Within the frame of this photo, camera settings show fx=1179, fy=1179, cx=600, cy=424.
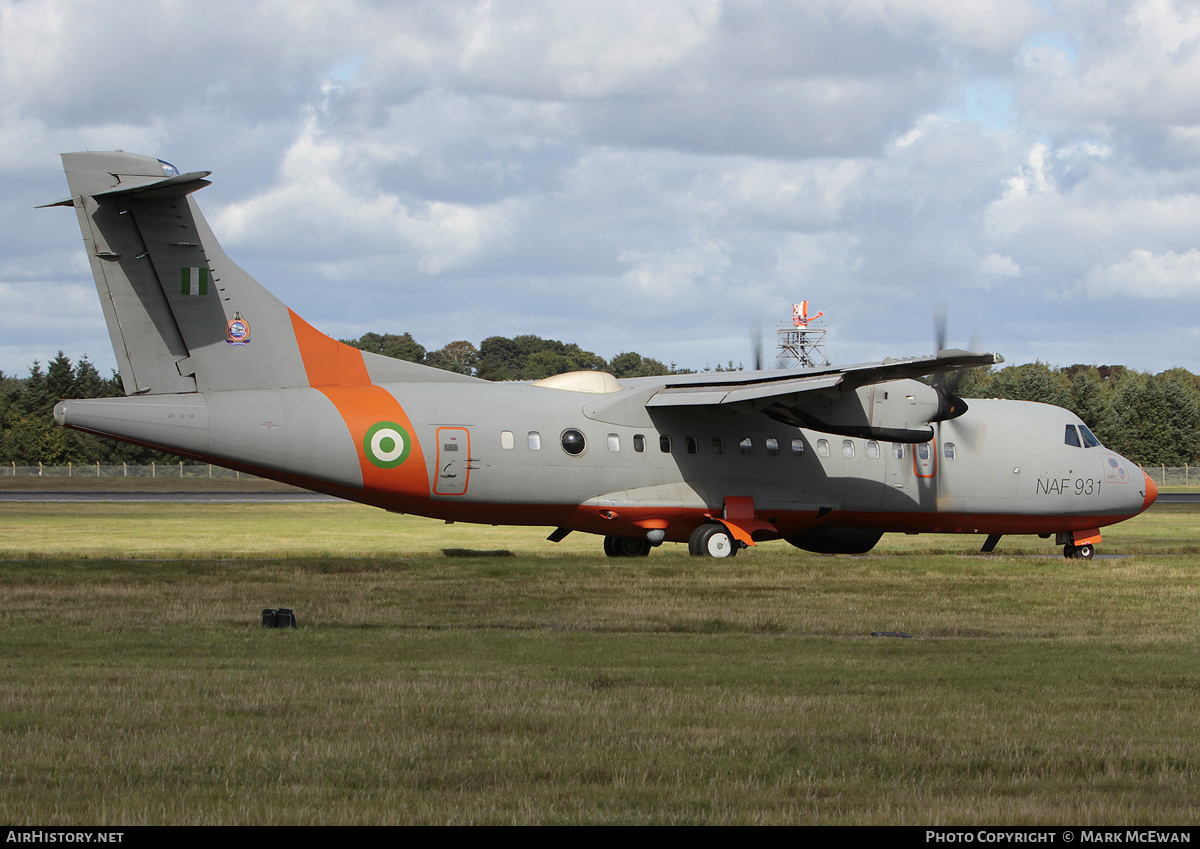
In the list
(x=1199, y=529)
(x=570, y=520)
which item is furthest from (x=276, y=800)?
(x=1199, y=529)

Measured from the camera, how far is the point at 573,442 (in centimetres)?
2541

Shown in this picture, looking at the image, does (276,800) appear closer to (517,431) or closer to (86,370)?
(517,431)

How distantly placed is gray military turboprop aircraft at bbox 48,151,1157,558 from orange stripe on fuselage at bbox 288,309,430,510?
4 centimetres

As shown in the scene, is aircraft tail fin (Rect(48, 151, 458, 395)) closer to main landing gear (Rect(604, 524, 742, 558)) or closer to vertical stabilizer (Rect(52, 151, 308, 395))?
vertical stabilizer (Rect(52, 151, 308, 395))

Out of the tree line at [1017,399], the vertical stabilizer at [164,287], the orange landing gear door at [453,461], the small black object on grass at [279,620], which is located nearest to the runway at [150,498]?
the tree line at [1017,399]

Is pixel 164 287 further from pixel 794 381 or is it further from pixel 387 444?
pixel 794 381

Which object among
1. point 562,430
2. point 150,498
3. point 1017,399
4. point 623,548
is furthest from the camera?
point 1017,399

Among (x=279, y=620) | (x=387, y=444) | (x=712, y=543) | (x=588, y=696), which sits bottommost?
(x=588, y=696)

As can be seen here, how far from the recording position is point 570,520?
26.0m

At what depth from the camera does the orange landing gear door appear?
Result: 24.0 m

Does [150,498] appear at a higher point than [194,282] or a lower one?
lower

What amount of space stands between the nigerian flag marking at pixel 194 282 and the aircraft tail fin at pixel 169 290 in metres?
0.02

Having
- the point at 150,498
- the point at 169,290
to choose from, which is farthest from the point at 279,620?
the point at 150,498

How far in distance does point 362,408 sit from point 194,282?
3.96 meters
